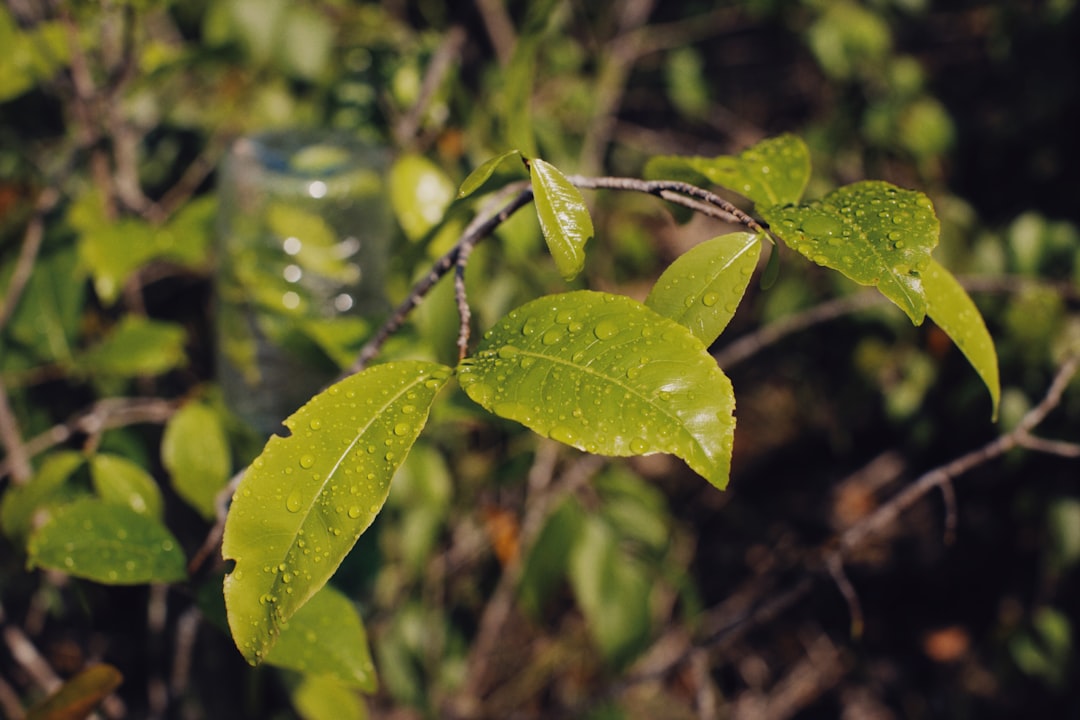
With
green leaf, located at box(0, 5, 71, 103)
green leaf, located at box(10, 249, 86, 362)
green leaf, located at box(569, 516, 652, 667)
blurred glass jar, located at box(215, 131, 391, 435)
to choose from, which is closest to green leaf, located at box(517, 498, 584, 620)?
green leaf, located at box(569, 516, 652, 667)

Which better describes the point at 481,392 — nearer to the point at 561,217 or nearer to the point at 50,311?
the point at 561,217

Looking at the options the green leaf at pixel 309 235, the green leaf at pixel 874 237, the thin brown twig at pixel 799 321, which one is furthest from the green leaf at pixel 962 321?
the green leaf at pixel 309 235

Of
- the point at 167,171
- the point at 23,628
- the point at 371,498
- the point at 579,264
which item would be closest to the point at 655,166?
the point at 579,264

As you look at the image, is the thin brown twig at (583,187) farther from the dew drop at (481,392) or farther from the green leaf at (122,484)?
the green leaf at (122,484)

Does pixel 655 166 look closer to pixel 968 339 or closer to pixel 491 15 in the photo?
pixel 968 339

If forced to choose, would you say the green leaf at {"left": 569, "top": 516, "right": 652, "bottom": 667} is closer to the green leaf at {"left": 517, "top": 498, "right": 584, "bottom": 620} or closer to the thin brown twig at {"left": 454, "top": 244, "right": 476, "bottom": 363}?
the green leaf at {"left": 517, "top": 498, "right": 584, "bottom": 620}

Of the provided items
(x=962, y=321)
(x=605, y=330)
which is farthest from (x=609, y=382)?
(x=962, y=321)
